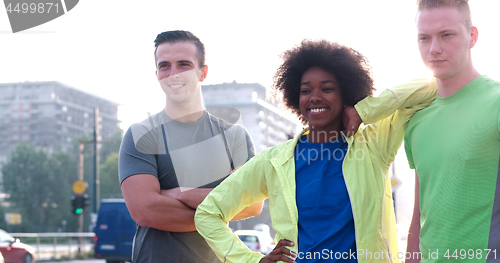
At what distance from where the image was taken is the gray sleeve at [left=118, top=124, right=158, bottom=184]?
3197 mm

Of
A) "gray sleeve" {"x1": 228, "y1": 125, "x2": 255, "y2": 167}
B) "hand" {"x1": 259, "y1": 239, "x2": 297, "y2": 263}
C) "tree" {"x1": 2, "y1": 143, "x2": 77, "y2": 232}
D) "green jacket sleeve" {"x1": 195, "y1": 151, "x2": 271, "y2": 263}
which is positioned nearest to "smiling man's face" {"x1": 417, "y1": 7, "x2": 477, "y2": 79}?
"green jacket sleeve" {"x1": 195, "y1": 151, "x2": 271, "y2": 263}

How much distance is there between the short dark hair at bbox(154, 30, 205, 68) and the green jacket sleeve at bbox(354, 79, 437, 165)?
1.19 m

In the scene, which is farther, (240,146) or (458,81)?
(240,146)

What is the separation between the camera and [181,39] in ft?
11.2

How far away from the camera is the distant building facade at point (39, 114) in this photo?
96.3 m

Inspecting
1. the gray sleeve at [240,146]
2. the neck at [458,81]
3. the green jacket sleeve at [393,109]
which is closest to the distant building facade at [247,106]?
the gray sleeve at [240,146]

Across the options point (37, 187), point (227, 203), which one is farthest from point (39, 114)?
point (227, 203)

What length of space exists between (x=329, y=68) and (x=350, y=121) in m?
0.37

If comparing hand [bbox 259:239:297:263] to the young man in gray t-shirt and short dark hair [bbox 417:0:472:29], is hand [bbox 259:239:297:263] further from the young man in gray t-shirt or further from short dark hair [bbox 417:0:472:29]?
short dark hair [bbox 417:0:472:29]

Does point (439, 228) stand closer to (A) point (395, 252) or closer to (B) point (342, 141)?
(A) point (395, 252)

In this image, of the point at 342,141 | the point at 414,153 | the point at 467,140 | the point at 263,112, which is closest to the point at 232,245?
the point at 342,141

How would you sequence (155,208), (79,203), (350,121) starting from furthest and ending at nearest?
(79,203)
(155,208)
(350,121)

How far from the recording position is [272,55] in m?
3.47

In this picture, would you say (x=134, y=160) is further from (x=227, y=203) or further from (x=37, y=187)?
(x=37, y=187)
